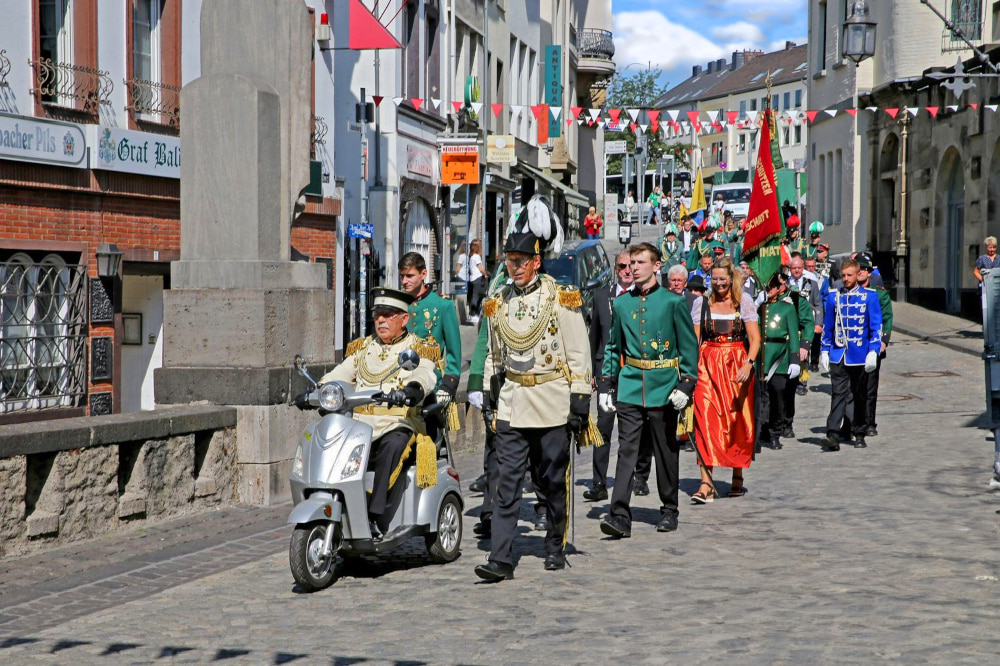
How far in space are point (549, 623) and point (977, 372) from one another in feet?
51.6

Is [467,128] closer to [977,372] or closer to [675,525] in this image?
[977,372]

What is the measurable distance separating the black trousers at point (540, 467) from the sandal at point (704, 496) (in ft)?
8.51

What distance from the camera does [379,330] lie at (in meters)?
7.68

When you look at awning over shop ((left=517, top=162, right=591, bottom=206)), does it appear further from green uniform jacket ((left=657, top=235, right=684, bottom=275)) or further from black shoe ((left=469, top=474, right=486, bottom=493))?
black shoe ((left=469, top=474, right=486, bottom=493))

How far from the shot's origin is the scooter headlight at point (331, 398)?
7062mm

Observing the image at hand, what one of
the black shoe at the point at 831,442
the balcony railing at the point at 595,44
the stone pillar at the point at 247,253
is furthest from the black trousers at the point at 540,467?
the balcony railing at the point at 595,44

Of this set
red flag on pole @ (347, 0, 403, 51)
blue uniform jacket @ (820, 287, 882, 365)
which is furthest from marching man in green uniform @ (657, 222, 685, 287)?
blue uniform jacket @ (820, 287, 882, 365)

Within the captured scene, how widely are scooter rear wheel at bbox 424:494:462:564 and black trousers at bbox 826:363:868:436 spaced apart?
6.58m

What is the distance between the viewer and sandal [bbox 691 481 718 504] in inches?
396

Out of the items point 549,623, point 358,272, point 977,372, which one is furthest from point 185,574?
point 358,272

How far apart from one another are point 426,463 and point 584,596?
1227 mm

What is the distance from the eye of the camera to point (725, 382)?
34.6ft

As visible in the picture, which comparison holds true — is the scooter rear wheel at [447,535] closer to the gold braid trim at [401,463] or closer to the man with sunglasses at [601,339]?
the gold braid trim at [401,463]

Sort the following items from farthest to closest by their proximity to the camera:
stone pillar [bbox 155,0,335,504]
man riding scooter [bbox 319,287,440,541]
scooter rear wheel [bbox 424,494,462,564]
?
1. stone pillar [bbox 155,0,335,504]
2. scooter rear wheel [bbox 424,494,462,564]
3. man riding scooter [bbox 319,287,440,541]
